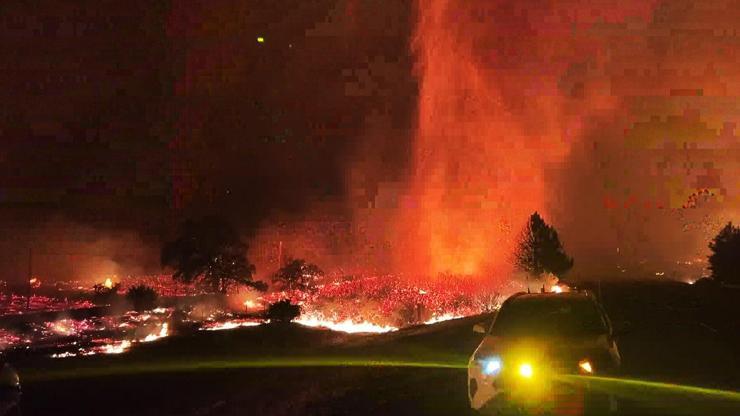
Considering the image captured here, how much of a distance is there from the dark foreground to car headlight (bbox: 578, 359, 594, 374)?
11.5 inches

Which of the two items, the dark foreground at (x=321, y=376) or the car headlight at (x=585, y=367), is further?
the dark foreground at (x=321, y=376)

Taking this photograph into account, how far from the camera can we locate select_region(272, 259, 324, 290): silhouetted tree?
50.8m

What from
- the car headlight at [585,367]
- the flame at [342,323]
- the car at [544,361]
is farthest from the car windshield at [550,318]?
the flame at [342,323]

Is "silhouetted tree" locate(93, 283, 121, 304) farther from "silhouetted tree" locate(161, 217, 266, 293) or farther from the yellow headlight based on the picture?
the yellow headlight

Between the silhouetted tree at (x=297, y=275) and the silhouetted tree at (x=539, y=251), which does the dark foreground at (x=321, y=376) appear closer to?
the silhouetted tree at (x=297, y=275)

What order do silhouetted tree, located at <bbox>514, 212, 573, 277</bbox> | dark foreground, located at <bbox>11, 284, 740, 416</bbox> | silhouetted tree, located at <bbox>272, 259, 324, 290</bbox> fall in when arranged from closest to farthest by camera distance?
dark foreground, located at <bbox>11, 284, 740, 416</bbox> → silhouetted tree, located at <bbox>272, 259, 324, 290</bbox> → silhouetted tree, located at <bbox>514, 212, 573, 277</bbox>

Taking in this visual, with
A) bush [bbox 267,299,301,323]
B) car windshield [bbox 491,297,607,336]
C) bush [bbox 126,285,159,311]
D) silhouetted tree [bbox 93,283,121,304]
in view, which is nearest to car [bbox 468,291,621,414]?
car windshield [bbox 491,297,607,336]

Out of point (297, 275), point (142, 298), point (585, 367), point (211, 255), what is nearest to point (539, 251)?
point (297, 275)

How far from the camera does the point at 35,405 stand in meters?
12.6

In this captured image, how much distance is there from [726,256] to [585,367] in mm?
82658

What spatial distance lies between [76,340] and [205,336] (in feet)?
13.7

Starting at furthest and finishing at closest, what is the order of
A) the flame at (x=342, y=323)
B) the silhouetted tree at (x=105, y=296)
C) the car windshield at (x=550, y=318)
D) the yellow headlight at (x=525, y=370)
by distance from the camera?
1. the silhouetted tree at (x=105, y=296)
2. the flame at (x=342, y=323)
3. the car windshield at (x=550, y=318)
4. the yellow headlight at (x=525, y=370)

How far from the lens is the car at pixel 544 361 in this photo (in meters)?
9.42

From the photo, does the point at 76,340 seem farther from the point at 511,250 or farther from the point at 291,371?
the point at 511,250
